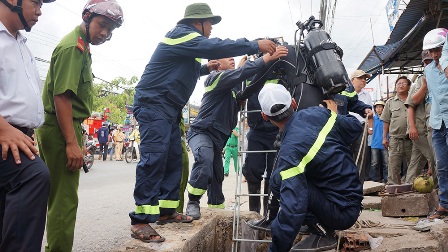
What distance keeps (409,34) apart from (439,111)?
6705mm

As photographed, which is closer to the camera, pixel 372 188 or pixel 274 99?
pixel 274 99

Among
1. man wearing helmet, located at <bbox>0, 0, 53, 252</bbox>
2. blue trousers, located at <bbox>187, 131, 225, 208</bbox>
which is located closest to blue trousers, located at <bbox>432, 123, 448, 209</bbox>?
blue trousers, located at <bbox>187, 131, 225, 208</bbox>

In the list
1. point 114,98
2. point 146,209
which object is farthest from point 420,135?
point 114,98

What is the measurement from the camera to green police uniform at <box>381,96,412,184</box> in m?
6.09

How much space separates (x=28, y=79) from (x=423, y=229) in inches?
126

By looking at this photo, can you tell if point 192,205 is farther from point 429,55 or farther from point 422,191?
point 429,55

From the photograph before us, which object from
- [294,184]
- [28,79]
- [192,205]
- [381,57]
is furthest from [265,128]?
[381,57]

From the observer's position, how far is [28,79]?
2025 mm

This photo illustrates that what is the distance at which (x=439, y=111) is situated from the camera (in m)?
3.73

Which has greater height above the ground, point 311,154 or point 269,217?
point 311,154

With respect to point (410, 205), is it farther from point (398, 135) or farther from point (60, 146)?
point (60, 146)

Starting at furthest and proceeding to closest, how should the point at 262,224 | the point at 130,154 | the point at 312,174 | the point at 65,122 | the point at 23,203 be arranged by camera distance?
the point at 130,154 → the point at 262,224 → the point at 312,174 → the point at 65,122 → the point at 23,203

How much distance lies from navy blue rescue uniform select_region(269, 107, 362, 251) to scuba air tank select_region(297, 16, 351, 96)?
1.82ft

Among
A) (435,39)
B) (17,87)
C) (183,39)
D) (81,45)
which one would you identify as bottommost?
(17,87)
